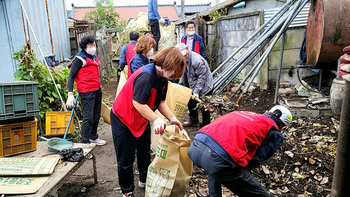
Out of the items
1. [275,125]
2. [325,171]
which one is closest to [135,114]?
[275,125]

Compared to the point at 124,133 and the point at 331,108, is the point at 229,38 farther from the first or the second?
the point at 124,133

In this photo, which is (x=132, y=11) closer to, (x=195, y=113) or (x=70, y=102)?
(x=195, y=113)

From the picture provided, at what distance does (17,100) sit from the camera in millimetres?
3018

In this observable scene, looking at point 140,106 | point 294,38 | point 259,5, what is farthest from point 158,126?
point 259,5

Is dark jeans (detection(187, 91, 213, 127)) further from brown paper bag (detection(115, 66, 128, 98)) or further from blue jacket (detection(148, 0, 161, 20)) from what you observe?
blue jacket (detection(148, 0, 161, 20))

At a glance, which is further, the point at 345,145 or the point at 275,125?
the point at 275,125

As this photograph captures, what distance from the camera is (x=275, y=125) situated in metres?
2.41

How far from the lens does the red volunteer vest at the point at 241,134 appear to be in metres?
2.25

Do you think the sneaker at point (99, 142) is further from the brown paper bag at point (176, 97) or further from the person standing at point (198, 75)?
the person standing at point (198, 75)

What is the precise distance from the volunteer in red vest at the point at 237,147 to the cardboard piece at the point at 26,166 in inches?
57.1

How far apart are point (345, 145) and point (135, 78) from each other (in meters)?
1.78

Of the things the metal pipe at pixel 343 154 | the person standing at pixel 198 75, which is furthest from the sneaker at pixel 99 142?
the metal pipe at pixel 343 154

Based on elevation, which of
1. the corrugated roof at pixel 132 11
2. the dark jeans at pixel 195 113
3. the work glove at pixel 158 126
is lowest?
the dark jeans at pixel 195 113

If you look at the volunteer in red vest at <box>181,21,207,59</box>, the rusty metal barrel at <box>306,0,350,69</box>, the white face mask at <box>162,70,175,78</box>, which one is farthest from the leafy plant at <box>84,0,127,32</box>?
the white face mask at <box>162,70,175,78</box>
